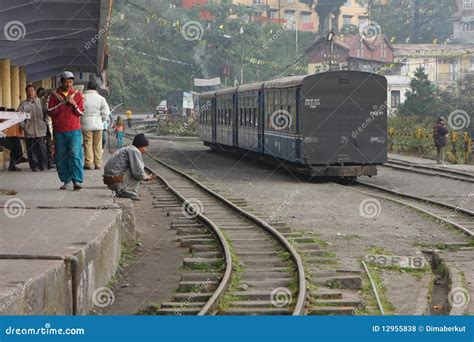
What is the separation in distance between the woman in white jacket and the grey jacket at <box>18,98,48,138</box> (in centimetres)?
88

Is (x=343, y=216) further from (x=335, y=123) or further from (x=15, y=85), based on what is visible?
(x=15, y=85)

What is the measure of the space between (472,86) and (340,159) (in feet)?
120

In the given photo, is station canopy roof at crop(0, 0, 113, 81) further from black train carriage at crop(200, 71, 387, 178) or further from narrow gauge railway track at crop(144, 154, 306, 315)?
black train carriage at crop(200, 71, 387, 178)

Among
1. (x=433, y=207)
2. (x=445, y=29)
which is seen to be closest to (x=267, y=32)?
(x=445, y=29)

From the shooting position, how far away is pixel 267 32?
77.8 m

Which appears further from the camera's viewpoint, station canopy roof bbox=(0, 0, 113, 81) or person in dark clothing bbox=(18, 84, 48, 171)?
person in dark clothing bbox=(18, 84, 48, 171)

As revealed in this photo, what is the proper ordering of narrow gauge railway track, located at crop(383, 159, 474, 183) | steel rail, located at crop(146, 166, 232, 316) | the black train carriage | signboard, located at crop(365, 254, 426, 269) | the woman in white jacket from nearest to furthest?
1. steel rail, located at crop(146, 166, 232, 316)
2. signboard, located at crop(365, 254, 426, 269)
3. the woman in white jacket
4. the black train carriage
5. narrow gauge railway track, located at crop(383, 159, 474, 183)

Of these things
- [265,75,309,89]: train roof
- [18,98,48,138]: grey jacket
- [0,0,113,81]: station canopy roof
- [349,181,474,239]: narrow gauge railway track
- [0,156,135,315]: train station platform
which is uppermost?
[0,0,113,81]: station canopy roof

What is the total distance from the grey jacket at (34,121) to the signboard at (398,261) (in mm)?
8218

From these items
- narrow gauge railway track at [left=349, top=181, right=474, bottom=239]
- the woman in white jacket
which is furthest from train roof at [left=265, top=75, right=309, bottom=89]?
the woman in white jacket

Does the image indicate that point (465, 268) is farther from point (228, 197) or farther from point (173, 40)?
point (173, 40)

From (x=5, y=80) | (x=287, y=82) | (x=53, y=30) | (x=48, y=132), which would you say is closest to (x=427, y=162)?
(x=287, y=82)

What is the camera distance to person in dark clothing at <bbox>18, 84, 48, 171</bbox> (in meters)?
18.0

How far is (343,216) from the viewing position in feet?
55.1
